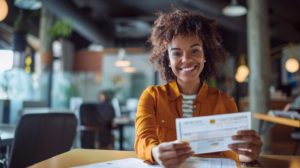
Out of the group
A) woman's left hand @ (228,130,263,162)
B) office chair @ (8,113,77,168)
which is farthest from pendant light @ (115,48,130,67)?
woman's left hand @ (228,130,263,162)

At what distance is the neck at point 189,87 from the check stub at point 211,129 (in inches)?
18.4

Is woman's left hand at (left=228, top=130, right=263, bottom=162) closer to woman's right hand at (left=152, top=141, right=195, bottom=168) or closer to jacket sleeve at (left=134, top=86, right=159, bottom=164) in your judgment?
woman's right hand at (left=152, top=141, right=195, bottom=168)

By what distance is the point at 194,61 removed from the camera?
1137 mm

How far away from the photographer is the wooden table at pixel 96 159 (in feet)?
3.07

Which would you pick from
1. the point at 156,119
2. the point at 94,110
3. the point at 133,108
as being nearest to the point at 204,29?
the point at 156,119

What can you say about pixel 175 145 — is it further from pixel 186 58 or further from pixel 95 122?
pixel 95 122

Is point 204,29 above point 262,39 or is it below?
below

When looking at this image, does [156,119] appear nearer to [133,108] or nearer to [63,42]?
[133,108]

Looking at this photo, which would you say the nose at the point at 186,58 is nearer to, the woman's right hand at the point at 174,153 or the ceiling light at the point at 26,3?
the woman's right hand at the point at 174,153

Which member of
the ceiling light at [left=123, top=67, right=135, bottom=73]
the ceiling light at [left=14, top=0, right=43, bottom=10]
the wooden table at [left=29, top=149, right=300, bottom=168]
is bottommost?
the wooden table at [left=29, top=149, right=300, bottom=168]

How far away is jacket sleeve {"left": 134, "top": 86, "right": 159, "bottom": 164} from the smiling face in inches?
8.0

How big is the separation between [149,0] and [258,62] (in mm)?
4442

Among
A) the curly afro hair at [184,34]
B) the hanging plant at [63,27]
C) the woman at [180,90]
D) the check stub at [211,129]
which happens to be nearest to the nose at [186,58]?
the woman at [180,90]

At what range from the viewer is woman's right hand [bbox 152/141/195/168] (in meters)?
0.79
